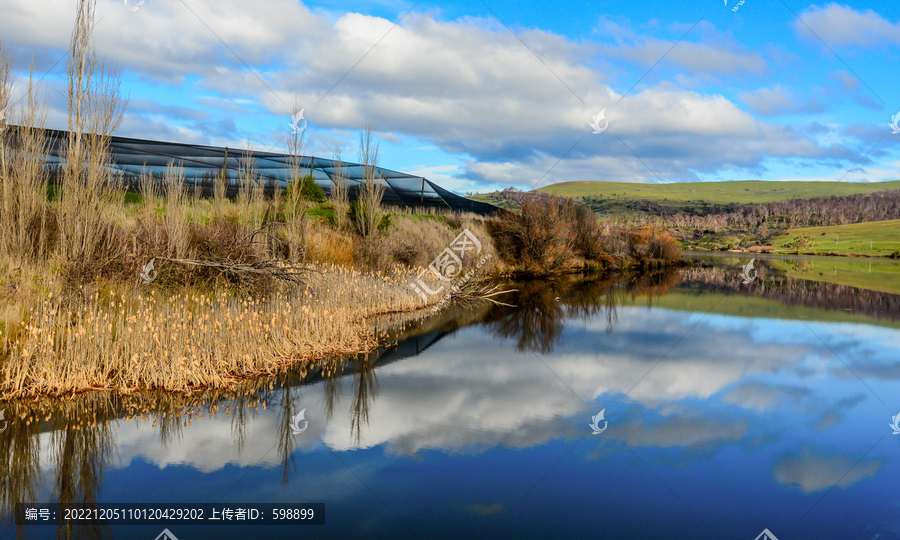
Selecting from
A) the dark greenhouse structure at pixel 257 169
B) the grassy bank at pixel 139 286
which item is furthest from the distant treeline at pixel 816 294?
the grassy bank at pixel 139 286

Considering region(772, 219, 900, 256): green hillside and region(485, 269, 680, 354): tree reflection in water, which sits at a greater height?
region(772, 219, 900, 256): green hillside

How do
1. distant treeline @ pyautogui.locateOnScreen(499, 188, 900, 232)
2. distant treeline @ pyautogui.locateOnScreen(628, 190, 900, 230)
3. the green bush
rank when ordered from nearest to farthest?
1. the green bush
2. distant treeline @ pyautogui.locateOnScreen(499, 188, 900, 232)
3. distant treeline @ pyautogui.locateOnScreen(628, 190, 900, 230)

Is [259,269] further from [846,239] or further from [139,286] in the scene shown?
[846,239]

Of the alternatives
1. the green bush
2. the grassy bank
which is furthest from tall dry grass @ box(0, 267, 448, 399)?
the green bush

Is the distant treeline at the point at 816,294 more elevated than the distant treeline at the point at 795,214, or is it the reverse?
the distant treeline at the point at 795,214

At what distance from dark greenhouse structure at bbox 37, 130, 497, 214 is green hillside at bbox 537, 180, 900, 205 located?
7460cm

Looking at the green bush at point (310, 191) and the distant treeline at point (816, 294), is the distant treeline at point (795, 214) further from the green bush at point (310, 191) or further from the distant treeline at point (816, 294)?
the green bush at point (310, 191)

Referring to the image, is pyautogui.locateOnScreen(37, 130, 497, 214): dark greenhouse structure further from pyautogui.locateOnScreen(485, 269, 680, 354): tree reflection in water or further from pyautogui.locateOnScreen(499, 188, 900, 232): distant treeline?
pyautogui.locateOnScreen(499, 188, 900, 232): distant treeline

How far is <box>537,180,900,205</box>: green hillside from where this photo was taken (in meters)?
103

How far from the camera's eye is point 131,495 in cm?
416

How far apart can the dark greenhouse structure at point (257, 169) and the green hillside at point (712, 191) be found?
245 ft

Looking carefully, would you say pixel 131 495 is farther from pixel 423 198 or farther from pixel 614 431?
pixel 423 198

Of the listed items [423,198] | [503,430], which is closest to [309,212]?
[423,198]

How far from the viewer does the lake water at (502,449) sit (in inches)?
161
